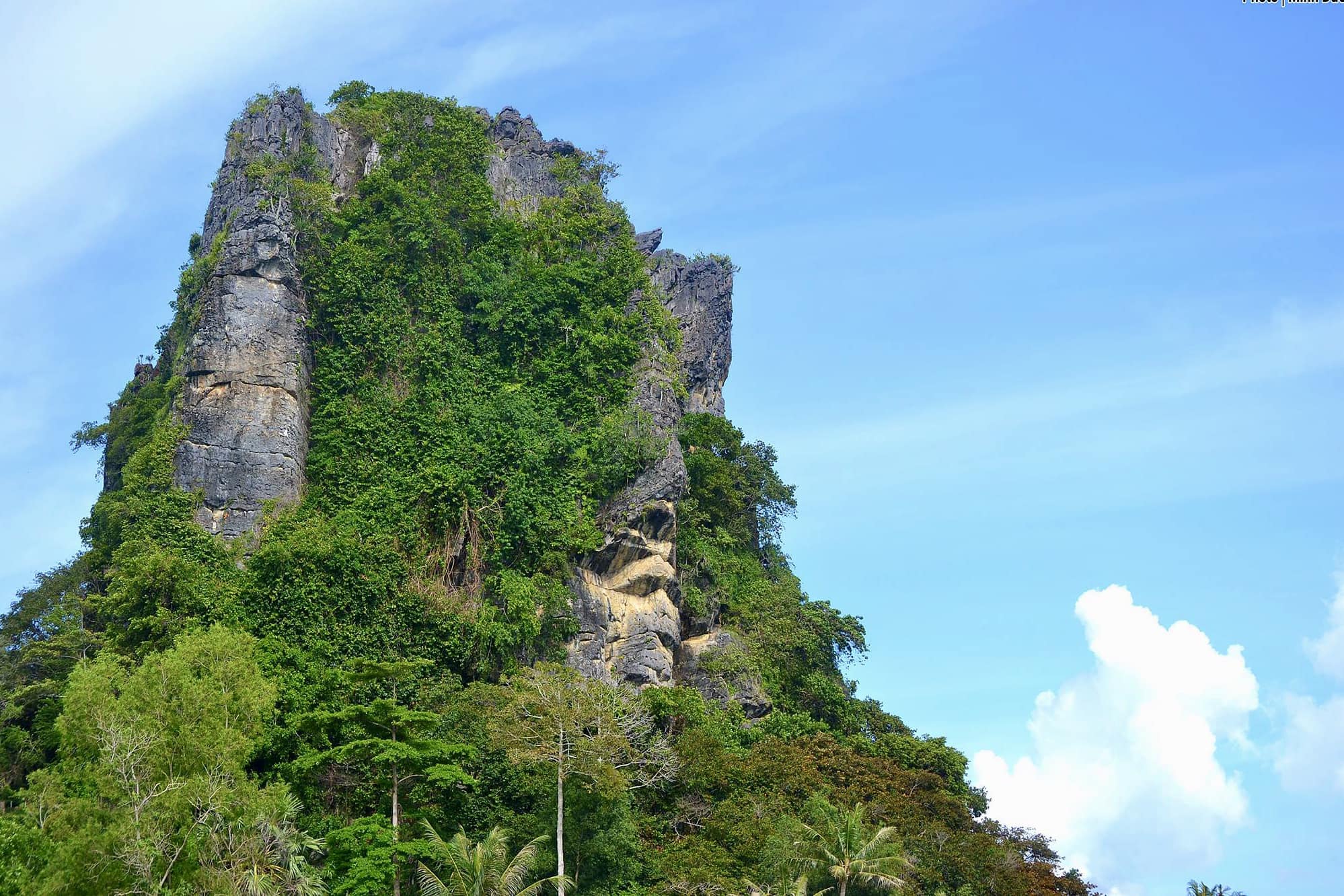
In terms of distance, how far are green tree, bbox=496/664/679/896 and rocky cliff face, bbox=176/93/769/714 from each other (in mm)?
5893

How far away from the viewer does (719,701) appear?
141 feet

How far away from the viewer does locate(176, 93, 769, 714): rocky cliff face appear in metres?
42.3

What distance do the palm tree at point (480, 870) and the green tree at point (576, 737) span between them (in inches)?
31.0

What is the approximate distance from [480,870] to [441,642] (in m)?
11.1

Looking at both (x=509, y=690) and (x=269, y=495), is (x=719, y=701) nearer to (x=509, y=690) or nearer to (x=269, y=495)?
(x=509, y=690)

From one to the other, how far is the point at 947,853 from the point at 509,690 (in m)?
11.6

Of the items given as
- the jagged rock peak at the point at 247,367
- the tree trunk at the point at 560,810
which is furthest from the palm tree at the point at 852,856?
the jagged rock peak at the point at 247,367

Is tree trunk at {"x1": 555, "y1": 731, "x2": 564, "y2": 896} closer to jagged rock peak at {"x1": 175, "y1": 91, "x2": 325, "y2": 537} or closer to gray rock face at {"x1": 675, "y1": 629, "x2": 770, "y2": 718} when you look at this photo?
gray rock face at {"x1": 675, "y1": 629, "x2": 770, "y2": 718}

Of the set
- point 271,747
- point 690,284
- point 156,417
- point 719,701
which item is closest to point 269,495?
point 156,417

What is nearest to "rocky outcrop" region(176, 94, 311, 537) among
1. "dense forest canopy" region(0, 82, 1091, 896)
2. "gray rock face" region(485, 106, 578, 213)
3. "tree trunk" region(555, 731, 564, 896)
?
"dense forest canopy" region(0, 82, 1091, 896)

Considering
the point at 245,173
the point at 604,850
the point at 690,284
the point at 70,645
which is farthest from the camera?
the point at 690,284

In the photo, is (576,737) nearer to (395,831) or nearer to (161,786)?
(395,831)

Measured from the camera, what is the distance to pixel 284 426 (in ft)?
144

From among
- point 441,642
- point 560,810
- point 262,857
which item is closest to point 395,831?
point 262,857
